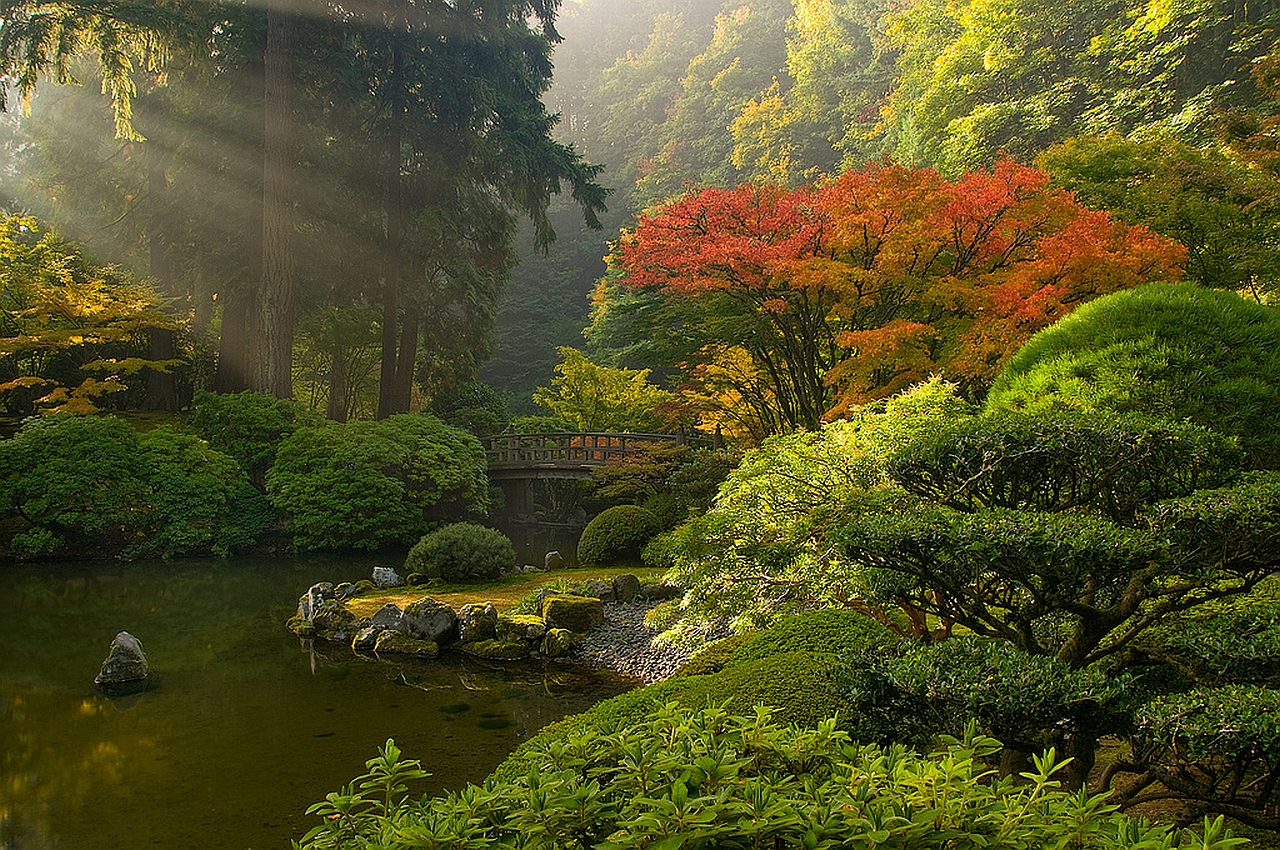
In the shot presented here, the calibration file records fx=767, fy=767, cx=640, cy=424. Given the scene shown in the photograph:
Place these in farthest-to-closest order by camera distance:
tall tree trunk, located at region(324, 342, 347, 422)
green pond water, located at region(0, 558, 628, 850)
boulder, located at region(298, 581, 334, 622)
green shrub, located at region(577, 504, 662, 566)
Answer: tall tree trunk, located at region(324, 342, 347, 422) → green shrub, located at region(577, 504, 662, 566) → boulder, located at region(298, 581, 334, 622) → green pond water, located at region(0, 558, 628, 850)

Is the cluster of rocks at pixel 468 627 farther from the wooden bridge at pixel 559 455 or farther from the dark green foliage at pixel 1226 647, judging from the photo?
the wooden bridge at pixel 559 455

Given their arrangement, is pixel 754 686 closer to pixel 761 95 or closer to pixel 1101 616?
pixel 1101 616

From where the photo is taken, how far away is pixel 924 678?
245 centimetres

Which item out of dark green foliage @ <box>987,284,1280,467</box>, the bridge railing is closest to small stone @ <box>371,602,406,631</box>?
dark green foliage @ <box>987,284,1280,467</box>

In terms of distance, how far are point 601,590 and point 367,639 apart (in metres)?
2.74

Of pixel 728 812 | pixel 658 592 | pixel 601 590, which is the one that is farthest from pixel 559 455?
pixel 728 812

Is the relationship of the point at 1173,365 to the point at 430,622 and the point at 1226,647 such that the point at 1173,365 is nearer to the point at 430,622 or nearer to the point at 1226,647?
the point at 1226,647

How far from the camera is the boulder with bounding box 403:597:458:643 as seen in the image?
26.3ft

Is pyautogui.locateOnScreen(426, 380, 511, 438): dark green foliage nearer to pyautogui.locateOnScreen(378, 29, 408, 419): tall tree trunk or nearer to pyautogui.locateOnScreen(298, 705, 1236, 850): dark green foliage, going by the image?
pyautogui.locateOnScreen(378, 29, 408, 419): tall tree trunk

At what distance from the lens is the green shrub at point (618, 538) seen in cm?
1184

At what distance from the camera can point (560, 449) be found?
18.4 m

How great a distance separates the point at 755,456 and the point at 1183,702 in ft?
11.1

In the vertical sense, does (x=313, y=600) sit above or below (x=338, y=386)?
below

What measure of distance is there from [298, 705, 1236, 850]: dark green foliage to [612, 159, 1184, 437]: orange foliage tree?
6.76m
